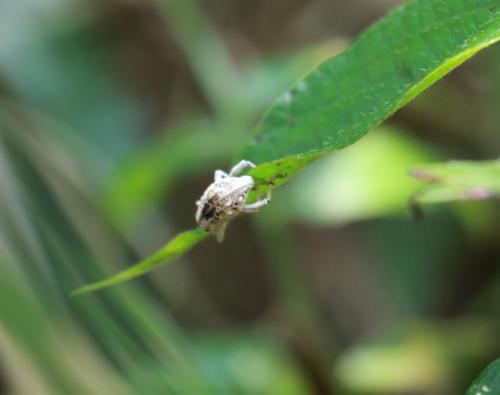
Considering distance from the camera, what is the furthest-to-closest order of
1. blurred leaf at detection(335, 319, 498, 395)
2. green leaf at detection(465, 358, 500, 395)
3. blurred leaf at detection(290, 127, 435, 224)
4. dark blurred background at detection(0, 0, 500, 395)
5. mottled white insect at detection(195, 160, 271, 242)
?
blurred leaf at detection(290, 127, 435, 224) → blurred leaf at detection(335, 319, 498, 395) → dark blurred background at detection(0, 0, 500, 395) → mottled white insect at detection(195, 160, 271, 242) → green leaf at detection(465, 358, 500, 395)

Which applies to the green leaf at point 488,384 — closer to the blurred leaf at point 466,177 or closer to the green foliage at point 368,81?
the green foliage at point 368,81

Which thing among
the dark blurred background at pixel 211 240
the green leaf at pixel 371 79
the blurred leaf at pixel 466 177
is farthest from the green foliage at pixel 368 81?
the dark blurred background at pixel 211 240

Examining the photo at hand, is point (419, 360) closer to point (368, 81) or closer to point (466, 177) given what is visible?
point (466, 177)

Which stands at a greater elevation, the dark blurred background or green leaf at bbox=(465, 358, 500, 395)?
the dark blurred background

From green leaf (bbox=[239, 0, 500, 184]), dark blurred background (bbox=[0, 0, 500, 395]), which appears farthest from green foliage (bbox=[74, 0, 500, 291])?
dark blurred background (bbox=[0, 0, 500, 395])

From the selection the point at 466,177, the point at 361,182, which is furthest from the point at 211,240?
the point at 466,177

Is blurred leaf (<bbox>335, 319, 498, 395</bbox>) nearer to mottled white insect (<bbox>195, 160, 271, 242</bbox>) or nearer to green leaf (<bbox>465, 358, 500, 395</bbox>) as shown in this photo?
mottled white insect (<bbox>195, 160, 271, 242</bbox>)
